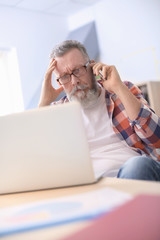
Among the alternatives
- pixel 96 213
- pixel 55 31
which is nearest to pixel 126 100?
pixel 96 213

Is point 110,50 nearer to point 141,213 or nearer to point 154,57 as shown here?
point 154,57

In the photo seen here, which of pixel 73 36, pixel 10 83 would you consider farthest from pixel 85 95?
pixel 73 36

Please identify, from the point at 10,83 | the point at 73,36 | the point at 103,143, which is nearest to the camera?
the point at 103,143

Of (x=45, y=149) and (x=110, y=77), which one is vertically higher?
(x=110, y=77)

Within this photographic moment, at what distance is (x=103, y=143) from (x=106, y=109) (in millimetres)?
191

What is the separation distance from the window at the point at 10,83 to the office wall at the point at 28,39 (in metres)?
0.09

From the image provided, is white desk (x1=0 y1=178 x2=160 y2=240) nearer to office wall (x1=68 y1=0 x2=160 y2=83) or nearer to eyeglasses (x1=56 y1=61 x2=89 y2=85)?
eyeglasses (x1=56 y1=61 x2=89 y2=85)

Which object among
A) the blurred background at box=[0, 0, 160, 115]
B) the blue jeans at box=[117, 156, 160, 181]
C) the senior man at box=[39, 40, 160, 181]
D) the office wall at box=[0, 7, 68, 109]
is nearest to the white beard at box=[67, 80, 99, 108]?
the senior man at box=[39, 40, 160, 181]

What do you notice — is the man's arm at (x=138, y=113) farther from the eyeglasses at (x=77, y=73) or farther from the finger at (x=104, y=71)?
the eyeglasses at (x=77, y=73)

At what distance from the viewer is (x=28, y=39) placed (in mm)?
4992

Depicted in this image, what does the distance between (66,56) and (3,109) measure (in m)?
3.46

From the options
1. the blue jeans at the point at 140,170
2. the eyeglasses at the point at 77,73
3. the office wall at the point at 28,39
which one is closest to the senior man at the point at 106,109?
the eyeglasses at the point at 77,73

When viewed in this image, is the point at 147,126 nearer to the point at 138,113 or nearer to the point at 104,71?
the point at 138,113

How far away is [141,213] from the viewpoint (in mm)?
539
